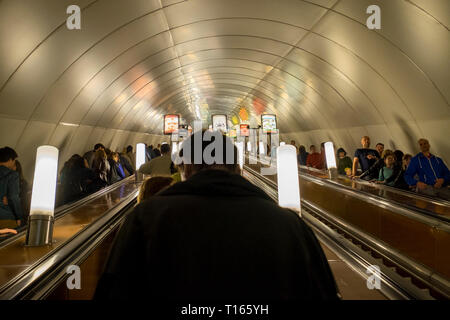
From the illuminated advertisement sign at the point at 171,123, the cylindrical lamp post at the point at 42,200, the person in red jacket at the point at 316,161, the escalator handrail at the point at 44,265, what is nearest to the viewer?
the escalator handrail at the point at 44,265

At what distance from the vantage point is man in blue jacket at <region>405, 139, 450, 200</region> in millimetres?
5719

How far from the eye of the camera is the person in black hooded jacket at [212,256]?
1.19 meters

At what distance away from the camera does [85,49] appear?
8.50 meters

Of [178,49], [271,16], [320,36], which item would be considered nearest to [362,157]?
[320,36]

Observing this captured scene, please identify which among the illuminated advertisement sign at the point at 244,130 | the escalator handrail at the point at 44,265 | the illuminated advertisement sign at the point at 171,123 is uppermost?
the illuminated advertisement sign at the point at 244,130

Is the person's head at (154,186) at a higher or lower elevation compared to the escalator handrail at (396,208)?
higher

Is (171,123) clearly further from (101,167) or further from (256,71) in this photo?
(101,167)

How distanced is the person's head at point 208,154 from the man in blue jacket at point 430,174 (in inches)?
220

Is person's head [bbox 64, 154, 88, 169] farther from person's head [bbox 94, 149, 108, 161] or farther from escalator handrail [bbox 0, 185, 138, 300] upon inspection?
escalator handrail [bbox 0, 185, 138, 300]

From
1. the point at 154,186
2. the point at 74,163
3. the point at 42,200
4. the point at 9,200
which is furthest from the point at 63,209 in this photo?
the point at 154,186

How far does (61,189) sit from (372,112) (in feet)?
36.4

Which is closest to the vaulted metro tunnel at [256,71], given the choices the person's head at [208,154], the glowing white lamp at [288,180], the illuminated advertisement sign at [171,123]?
the glowing white lamp at [288,180]

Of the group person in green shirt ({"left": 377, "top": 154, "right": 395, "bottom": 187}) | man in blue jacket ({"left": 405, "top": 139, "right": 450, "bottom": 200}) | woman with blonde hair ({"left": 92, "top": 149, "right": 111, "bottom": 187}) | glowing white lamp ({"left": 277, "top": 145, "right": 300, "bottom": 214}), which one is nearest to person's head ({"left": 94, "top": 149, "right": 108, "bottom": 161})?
woman with blonde hair ({"left": 92, "top": 149, "right": 111, "bottom": 187})

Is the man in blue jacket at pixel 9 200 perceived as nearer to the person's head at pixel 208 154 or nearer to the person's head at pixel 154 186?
the person's head at pixel 154 186
